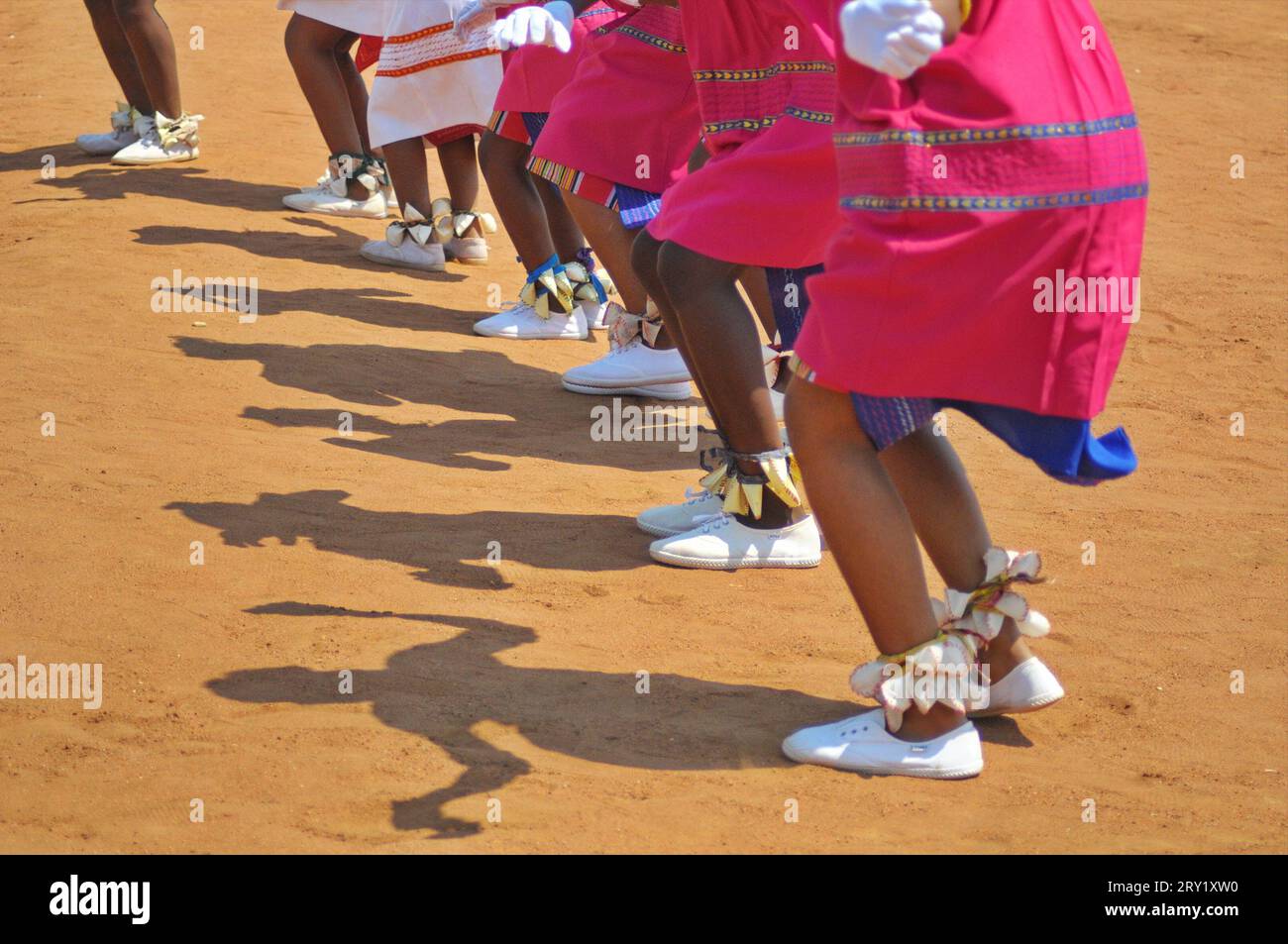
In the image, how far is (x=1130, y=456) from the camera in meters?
2.69

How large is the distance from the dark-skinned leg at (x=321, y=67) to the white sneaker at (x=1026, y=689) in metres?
5.16

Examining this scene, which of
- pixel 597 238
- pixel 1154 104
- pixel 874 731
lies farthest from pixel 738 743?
pixel 1154 104

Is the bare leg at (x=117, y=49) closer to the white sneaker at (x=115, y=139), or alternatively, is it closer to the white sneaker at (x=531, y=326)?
the white sneaker at (x=115, y=139)

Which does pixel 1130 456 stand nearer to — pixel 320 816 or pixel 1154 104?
pixel 320 816

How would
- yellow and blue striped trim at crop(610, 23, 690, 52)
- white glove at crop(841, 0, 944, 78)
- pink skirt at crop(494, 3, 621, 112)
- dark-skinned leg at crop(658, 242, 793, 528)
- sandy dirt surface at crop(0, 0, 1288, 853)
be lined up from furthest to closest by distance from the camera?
pink skirt at crop(494, 3, 621, 112) → yellow and blue striped trim at crop(610, 23, 690, 52) → dark-skinned leg at crop(658, 242, 793, 528) → sandy dirt surface at crop(0, 0, 1288, 853) → white glove at crop(841, 0, 944, 78)

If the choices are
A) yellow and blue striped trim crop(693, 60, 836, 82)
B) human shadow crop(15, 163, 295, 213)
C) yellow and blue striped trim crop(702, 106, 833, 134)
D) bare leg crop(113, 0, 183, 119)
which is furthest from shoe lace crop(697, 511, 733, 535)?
bare leg crop(113, 0, 183, 119)

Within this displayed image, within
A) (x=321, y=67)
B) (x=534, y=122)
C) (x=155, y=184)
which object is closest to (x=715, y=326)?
(x=534, y=122)

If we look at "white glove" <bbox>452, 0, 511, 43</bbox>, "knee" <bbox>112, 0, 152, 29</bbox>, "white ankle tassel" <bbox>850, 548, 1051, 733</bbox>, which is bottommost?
"white ankle tassel" <bbox>850, 548, 1051, 733</bbox>

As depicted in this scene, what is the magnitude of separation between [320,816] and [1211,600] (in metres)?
2.22

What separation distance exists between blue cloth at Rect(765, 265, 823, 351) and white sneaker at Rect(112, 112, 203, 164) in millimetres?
4977

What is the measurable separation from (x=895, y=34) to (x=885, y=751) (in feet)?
4.35

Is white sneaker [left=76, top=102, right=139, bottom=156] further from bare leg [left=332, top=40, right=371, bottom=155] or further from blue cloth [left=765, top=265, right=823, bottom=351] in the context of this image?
blue cloth [left=765, top=265, right=823, bottom=351]

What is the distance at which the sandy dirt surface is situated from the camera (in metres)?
2.66

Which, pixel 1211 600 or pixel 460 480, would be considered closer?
pixel 1211 600
